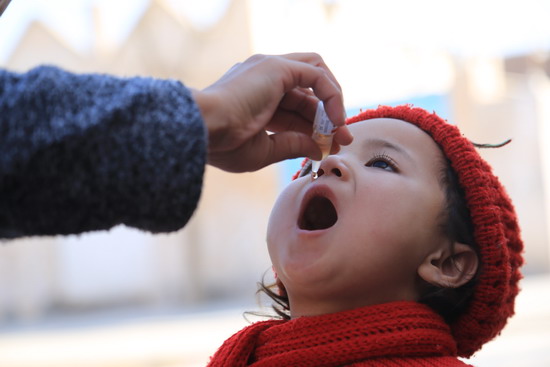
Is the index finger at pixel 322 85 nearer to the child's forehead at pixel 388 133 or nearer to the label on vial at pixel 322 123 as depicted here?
the label on vial at pixel 322 123

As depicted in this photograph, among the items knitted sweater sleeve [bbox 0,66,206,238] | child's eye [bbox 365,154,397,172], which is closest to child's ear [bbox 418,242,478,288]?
child's eye [bbox 365,154,397,172]

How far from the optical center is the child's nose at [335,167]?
1.17m

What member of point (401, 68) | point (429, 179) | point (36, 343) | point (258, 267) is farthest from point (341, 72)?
point (429, 179)

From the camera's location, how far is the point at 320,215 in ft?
4.14

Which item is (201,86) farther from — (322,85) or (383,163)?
(322,85)

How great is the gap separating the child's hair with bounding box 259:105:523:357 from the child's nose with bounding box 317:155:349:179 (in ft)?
0.66

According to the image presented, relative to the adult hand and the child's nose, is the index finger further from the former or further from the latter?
the child's nose

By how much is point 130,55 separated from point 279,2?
6.16 feet

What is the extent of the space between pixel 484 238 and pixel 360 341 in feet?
1.02

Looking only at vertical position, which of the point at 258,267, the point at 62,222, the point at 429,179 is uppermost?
the point at 258,267

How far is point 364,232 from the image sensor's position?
1134 mm

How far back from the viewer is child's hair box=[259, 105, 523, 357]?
1.22 m

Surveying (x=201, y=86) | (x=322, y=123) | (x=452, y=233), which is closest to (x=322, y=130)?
(x=322, y=123)

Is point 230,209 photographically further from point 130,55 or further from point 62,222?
point 62,222
